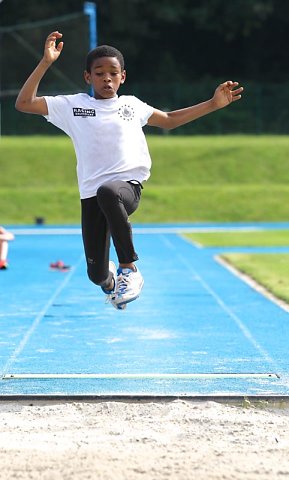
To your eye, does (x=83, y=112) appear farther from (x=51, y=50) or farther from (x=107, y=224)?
(x=107, y=224)

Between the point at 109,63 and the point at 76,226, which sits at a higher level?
the point at 109,63

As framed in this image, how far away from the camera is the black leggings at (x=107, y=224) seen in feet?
23.0

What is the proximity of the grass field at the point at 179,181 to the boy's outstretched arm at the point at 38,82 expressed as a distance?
25.7 metres

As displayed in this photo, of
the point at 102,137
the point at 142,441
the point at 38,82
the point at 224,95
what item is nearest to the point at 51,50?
the point at 38,82

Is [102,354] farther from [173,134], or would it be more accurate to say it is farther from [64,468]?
[173,134]

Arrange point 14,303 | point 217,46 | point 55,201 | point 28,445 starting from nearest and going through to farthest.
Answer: point 28,445, point 14,303, point 55,201, point 217,46

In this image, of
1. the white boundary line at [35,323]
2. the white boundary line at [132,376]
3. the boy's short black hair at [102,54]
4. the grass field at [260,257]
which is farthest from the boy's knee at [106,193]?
the grass field at [260,257]

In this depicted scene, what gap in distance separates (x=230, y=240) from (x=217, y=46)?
33.4 metres

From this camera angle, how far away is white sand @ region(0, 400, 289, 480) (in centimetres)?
518

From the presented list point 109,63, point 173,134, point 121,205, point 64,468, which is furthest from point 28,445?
point 173,134

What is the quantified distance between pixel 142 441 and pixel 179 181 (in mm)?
32518

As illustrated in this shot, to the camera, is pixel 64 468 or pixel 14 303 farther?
pixel 14 303

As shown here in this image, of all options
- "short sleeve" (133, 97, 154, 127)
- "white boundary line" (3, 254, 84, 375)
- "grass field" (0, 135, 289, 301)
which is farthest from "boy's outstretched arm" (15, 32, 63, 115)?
"grass field" (0, 135, 289, 301)

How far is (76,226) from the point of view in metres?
31.4
